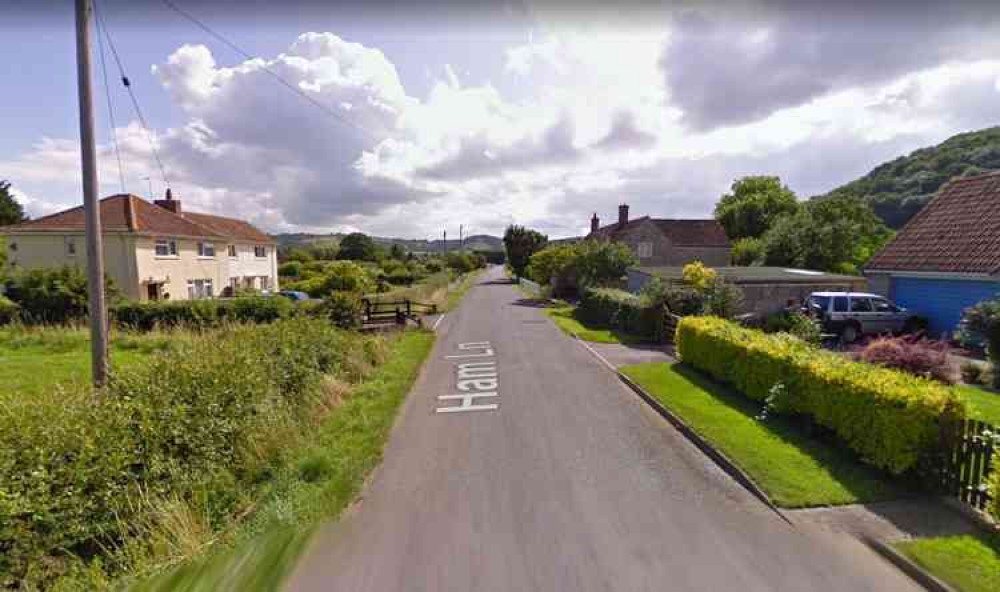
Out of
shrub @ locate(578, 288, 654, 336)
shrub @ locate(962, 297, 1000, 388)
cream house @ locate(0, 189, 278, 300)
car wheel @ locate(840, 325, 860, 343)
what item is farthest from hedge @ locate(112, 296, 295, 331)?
shrub @ locate(962, 297, 1000, 388)

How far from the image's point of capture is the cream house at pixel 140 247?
78.9ft

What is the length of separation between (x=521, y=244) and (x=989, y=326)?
41.7 m

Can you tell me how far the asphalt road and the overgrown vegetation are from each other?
1596 millimetres

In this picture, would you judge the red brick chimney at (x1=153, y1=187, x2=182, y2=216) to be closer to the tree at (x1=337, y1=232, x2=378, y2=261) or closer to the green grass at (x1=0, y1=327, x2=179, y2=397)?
the green grass at (x1=0, y1=327, x2=179, y2=397)

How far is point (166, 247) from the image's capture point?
26781 mm

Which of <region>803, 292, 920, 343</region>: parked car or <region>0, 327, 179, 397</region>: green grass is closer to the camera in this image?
<region>0, 327, 179, 397</region>: green grass

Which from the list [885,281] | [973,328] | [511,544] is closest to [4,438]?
[511,544]

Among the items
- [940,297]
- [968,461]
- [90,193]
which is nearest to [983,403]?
[968,461]

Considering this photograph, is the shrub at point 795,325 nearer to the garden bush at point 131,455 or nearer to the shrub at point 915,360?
the shrub at point 915,360

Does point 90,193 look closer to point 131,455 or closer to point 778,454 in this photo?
point 131,455

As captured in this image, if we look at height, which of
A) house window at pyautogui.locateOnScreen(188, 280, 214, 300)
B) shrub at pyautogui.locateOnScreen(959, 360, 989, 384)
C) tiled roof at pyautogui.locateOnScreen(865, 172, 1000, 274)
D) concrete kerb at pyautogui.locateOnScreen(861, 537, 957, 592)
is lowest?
concrete kerb at pyautogui.locateOnScreen(861, 537, 957, 592)

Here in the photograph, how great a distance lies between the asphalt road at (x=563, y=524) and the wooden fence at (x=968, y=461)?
5.27 feet

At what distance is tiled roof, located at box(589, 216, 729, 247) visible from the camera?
133ft

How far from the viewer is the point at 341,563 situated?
4027mm
